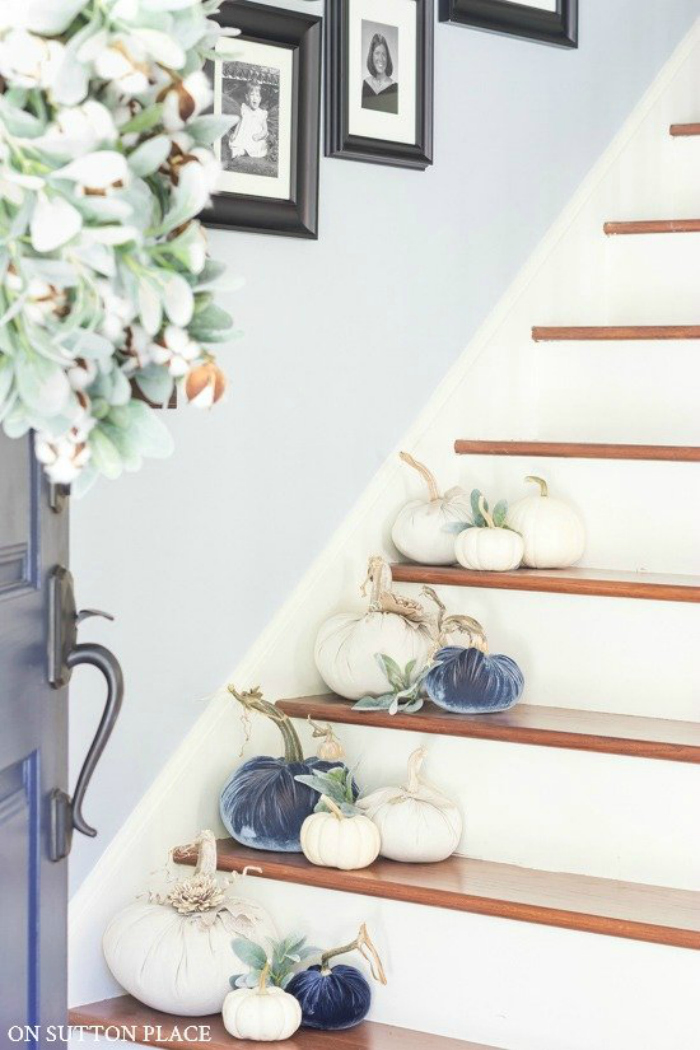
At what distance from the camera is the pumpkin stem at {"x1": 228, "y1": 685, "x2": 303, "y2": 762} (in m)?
2.33

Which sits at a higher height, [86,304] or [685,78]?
[685,78]

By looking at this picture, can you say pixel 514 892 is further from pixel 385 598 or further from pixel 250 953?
pixel 385 598

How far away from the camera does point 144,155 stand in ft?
2.23

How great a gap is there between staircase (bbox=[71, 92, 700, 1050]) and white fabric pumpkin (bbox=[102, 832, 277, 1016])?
0.05 metres

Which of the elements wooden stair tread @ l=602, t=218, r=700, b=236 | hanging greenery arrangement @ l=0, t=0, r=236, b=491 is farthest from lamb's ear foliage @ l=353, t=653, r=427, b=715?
hanging greenery arrangement @ l=0, t=0, r=236, b=491

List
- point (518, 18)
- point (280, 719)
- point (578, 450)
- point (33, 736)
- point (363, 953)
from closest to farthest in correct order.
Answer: point (33, 736) < point (363, 953) < point (280, 719) < point (578, 450) < point (518, 18)

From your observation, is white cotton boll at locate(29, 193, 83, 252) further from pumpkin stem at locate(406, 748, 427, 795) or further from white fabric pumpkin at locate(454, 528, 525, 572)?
white fabric pumpkin at locate(454, 528, 525, 572)

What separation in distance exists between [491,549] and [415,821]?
20.8 inches

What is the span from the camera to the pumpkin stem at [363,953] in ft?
6.71

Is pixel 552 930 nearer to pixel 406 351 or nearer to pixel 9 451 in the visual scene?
pixel 406 351

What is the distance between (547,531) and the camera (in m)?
2.51

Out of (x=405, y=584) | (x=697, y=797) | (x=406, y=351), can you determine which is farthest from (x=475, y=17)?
(x=697, y=797)

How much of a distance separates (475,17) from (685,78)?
0.71 metres

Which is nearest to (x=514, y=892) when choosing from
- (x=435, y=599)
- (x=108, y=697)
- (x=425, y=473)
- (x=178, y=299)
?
(x=435, y=599)
